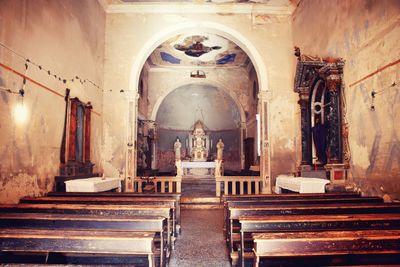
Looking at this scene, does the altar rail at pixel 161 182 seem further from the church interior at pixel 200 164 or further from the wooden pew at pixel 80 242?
the wooden pew at pixel 80 242

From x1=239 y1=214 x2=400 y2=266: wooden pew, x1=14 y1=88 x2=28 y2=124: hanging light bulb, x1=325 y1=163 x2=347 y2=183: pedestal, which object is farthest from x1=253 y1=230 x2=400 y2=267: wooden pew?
x1=14 y1=88 x2=28 y2=124: hanging light bulb

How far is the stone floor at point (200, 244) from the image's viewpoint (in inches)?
134

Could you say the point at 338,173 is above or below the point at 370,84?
below

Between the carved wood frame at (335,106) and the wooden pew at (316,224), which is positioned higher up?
the carved wood frame at (335,106)

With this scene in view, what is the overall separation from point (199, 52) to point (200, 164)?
479 cm

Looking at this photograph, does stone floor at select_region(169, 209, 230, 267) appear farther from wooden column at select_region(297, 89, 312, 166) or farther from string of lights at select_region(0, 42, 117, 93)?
string of lights at select_region(0, 42, 117, 93)

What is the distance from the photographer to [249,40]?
8727 millimetres

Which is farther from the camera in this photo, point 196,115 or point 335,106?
point 196,115

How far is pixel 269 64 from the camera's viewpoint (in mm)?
8641

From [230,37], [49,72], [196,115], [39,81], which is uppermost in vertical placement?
[230,37]

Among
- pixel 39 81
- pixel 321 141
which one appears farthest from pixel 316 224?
pixel 39 81

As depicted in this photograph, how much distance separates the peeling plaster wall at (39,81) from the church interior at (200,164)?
0.03m

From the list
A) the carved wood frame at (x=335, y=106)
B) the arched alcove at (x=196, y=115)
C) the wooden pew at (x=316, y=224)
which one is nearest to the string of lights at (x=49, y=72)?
the wooden pew at (x=316, y=224)

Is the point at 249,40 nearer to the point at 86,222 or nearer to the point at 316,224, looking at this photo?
the point at 316,224
